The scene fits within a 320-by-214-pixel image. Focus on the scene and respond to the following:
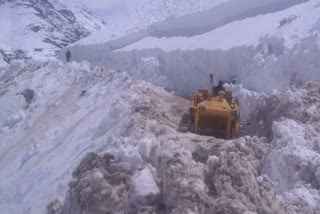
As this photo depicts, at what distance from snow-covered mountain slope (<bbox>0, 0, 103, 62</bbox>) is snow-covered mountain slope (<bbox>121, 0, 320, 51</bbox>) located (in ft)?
124

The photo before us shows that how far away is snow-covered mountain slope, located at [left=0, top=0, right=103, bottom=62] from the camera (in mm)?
55872

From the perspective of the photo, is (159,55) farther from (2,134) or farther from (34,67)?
(34,67)

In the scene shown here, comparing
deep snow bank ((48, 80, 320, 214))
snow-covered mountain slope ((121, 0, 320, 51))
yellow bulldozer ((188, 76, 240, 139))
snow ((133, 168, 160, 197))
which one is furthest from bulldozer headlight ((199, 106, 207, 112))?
snow ((133, 168, 160, 197))

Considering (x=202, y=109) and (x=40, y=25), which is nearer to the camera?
(x=202, y=109)

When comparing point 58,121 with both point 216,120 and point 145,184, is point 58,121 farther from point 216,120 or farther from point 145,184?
point 145,184

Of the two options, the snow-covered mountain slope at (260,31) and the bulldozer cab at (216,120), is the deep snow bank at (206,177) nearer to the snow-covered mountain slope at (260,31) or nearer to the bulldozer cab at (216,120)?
the bulldozer cab at (216,120)

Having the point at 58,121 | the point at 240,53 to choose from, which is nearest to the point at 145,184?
the point at 240,53

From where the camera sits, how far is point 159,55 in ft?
51.1

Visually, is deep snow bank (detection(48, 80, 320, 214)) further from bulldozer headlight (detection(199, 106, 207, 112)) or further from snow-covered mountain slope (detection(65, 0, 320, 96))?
snow-covered mountain slope (detection(65, 0, 320, 96))

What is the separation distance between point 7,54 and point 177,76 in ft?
130

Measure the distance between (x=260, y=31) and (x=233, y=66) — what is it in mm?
1193

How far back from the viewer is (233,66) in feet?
38.3

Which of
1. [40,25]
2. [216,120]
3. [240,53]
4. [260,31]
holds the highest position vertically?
[260,31]

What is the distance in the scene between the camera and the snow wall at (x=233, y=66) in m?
8.96
